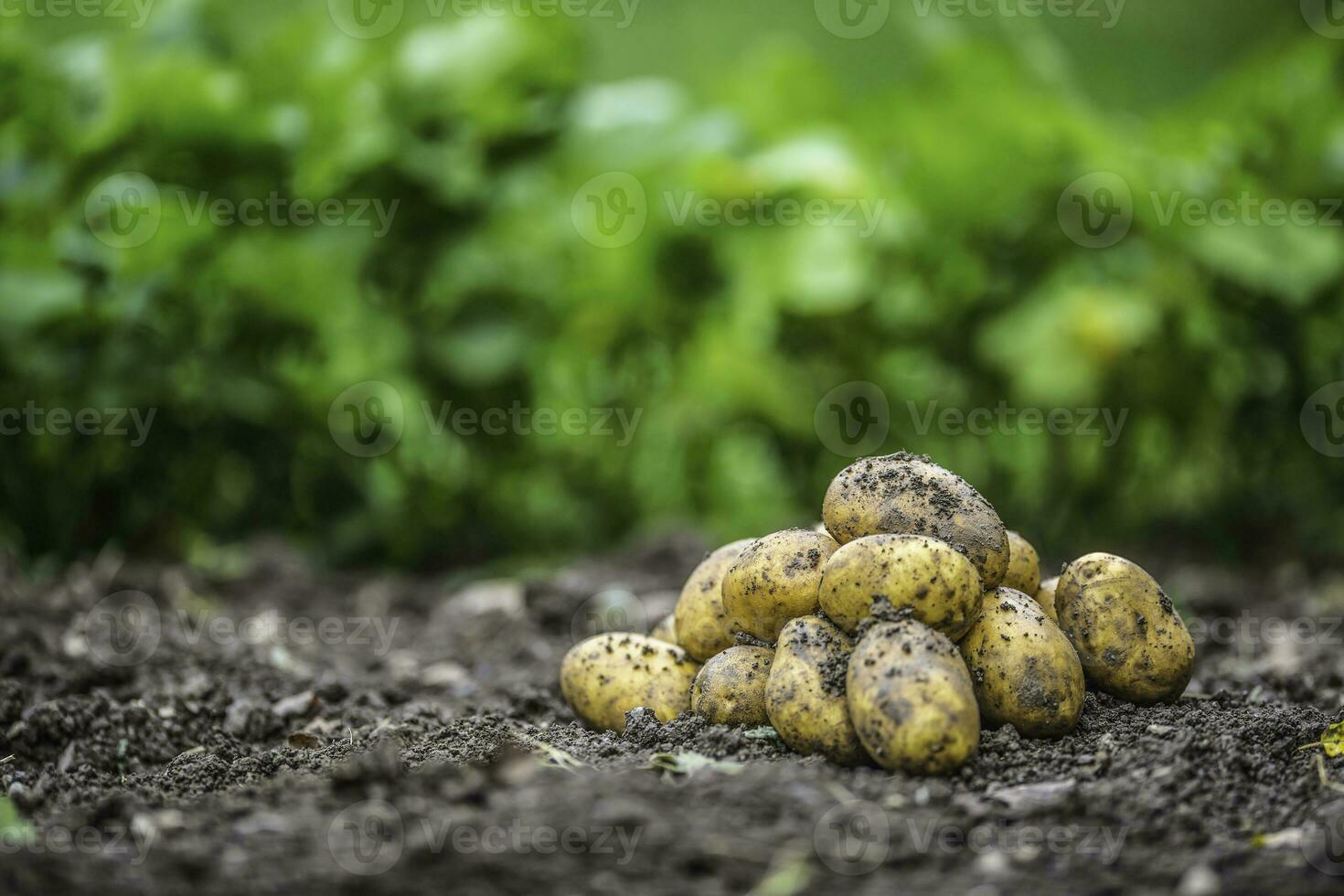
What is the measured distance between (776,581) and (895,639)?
0.22 metres

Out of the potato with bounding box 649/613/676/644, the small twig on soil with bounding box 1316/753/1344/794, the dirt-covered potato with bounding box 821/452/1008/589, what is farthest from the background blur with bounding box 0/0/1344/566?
the small twig on soil with bounding box 1316/753/1344/794

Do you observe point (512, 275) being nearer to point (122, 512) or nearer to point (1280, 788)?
point (122, 512)

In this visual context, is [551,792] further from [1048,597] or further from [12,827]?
[1048,597]

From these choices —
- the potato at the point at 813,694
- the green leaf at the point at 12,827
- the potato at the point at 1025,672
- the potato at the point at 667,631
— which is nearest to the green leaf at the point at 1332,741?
the potato at the point at 1025,672

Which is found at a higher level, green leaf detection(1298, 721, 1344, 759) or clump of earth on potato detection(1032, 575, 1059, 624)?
clump of earth on potato detection(1032, 575, 1059, 624)

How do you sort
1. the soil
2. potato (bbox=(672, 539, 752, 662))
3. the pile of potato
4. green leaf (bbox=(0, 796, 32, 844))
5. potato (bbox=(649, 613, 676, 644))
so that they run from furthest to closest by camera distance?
potato (bbox=(649, 613, 676, 644)) < potato (bbox=(672, 539, 752, 662)) < the pile of potato < green leaf (bbox=(0, 796, 32, 844)) < the soil

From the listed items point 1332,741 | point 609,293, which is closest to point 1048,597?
point 1332,741

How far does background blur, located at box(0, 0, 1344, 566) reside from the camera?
325 centimetres

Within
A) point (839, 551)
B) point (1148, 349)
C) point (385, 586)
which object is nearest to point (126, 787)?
point (839, 551)

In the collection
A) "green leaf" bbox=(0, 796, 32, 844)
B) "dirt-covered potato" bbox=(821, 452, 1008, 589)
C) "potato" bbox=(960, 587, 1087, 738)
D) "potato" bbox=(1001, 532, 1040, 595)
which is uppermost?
"dirt-covered potato" bbox=(821, 452, 1008, 589)

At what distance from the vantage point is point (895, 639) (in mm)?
1481

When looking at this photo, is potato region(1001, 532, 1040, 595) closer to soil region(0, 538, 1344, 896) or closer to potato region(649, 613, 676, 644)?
soil region(0, 538, 1344, 896)

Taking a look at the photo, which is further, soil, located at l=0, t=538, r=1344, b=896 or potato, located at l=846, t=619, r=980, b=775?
potato, located at l=846, t=619, r=980, b=775

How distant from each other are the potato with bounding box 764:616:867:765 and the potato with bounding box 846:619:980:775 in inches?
1.3
